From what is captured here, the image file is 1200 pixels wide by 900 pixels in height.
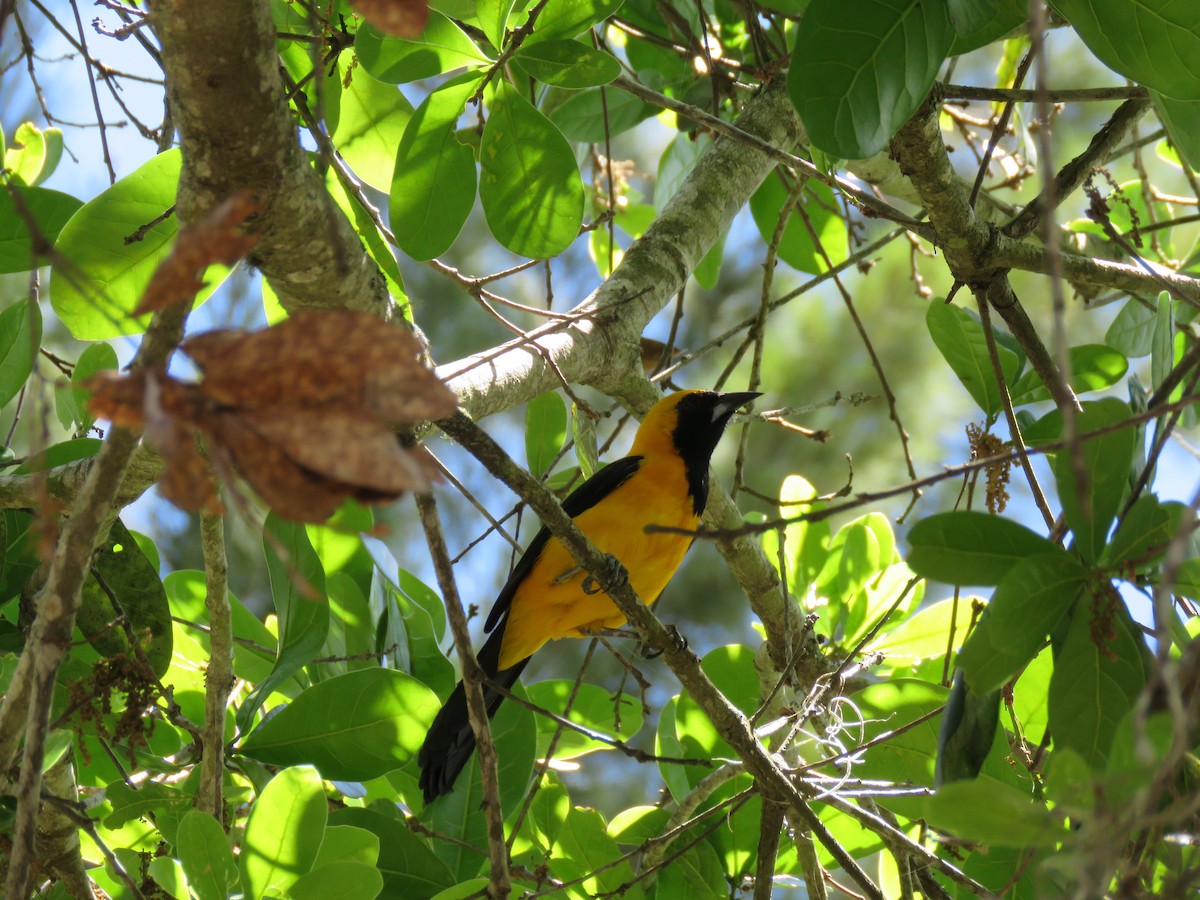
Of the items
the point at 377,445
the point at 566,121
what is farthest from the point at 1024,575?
the point at 566,121

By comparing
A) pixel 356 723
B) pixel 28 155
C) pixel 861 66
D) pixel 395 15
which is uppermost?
pixel 28 155

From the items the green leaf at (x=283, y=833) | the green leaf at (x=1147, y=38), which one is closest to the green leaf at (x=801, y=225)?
the green leaf at (x=1147, y=38)

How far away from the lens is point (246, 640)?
2896mm

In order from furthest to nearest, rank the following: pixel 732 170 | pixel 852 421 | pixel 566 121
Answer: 1. pixel 852 421
2. pixel 566 121
3. pixel 732 170

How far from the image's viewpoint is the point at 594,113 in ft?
12.1

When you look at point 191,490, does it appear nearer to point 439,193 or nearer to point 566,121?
point 439,193

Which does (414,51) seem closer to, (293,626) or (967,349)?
(293,626)

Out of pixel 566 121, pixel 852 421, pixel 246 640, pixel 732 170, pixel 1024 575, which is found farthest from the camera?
pixel 852 421

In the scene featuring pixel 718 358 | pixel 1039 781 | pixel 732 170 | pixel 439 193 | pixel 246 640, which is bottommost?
pixel 1039 781

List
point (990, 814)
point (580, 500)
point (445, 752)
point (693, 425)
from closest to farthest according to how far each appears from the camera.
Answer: point (990, 814), point (445, 752), point (580, 500), point (693, 425)

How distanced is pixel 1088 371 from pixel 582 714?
1745mm

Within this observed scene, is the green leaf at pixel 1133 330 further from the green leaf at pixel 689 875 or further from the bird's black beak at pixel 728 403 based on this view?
the green leaf at pixel 689 875

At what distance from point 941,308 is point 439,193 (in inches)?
48.9

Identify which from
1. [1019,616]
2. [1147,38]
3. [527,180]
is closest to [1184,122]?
[1147,38]
